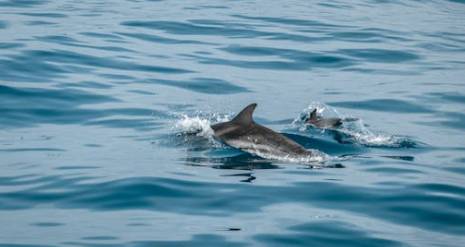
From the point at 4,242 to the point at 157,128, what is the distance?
6.19 metres

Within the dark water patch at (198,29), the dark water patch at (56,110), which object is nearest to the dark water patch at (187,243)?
the dark water patch at (56,110)

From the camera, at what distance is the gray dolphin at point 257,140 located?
13484mm

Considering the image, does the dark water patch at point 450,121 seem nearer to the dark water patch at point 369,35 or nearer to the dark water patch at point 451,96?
the dark water patch at point 451,96

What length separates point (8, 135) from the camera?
1401 centimetres

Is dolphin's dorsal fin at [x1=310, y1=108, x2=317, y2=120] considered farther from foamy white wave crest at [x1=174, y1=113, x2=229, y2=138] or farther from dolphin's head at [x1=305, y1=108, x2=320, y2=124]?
foamy white wave crest at [x1=174, y1=113, x2=229, y2=138]

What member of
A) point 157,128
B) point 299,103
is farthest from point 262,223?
point 299,103

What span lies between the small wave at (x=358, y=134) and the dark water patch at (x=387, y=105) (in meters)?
1.11

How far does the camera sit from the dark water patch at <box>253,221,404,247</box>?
9228 millimetres

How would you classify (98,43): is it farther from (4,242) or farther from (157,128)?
(4,242)

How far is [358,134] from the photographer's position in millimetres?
14844

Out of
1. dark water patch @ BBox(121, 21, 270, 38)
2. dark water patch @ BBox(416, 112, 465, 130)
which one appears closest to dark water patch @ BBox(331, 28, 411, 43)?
dark water patch @ BBox(121, 21, 270, 38)

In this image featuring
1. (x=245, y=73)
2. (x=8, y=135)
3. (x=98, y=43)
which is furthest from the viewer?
(x=98, y=43)

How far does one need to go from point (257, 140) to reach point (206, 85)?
5236mm

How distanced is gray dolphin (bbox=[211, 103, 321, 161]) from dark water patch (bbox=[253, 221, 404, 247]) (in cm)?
368
